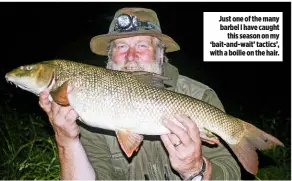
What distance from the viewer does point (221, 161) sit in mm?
3082

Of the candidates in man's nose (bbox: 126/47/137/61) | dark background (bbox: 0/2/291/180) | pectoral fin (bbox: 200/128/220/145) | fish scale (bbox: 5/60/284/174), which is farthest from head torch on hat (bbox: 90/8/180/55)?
dark background (bbox: 0/2/291/180)

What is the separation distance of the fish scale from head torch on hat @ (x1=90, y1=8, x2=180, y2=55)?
30.1 inches

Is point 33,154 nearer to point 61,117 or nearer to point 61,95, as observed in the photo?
point 61,117

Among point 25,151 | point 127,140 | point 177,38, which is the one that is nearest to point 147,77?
point 127,140

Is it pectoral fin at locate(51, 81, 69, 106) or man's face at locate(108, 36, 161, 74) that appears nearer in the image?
pectoral fin at locate(51, 81, 69, 106)

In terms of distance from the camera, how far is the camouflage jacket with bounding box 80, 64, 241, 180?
322cm

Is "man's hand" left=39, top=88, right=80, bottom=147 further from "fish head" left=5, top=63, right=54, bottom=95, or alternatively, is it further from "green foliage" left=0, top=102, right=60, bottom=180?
"green foliage" left=0, top=102, right=60, bottom=180

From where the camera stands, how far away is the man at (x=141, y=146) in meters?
2.95

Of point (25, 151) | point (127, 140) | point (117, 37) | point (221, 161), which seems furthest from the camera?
point (25, 151)

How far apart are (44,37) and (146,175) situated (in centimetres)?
1520

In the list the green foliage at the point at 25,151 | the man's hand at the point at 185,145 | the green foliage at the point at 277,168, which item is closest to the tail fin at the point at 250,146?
the man's hand at the point at 185,145

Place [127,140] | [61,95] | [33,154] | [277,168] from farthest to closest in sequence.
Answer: [277,168] → [33,154] → [127,140] → [61,95]

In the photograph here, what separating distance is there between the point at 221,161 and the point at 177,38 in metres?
17.0

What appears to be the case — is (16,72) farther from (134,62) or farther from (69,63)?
(134,62)
